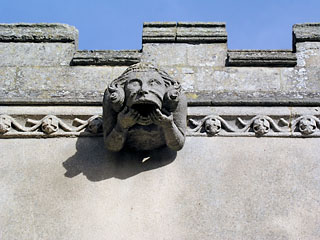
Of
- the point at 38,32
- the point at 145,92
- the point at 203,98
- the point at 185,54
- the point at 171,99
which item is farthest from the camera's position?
the point at 38,32

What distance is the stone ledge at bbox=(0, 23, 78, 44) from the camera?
6.15 m

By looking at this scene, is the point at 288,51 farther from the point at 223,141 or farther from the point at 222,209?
the point at 222,209

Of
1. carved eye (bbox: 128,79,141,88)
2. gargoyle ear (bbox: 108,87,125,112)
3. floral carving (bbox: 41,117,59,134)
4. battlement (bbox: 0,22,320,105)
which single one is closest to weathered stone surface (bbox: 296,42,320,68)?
battlement (bbox: 0,22,320,105)

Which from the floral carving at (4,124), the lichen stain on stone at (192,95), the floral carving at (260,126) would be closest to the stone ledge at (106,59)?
the lichen stain on stone at (192,95)

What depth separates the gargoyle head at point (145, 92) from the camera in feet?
16.0

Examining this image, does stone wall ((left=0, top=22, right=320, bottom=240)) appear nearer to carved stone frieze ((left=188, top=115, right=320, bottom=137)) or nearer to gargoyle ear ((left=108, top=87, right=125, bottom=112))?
carved stone frieze ((left=188, top=115, right=320, bottom=137))

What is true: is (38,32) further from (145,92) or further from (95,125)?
(145,92)

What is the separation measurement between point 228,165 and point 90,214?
1.06 meters

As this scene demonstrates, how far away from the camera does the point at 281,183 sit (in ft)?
16.8

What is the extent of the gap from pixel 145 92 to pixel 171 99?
0.21 metres

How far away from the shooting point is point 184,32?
613 centimetres

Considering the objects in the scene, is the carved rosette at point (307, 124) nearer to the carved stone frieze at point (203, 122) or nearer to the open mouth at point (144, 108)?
the carved stone frieze at point (203, 122)

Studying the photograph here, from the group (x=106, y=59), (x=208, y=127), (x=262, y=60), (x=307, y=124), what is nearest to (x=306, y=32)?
Answer: (x=262, y=60)

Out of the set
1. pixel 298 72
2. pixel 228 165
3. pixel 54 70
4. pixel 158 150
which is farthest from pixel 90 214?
pixel 298 72
